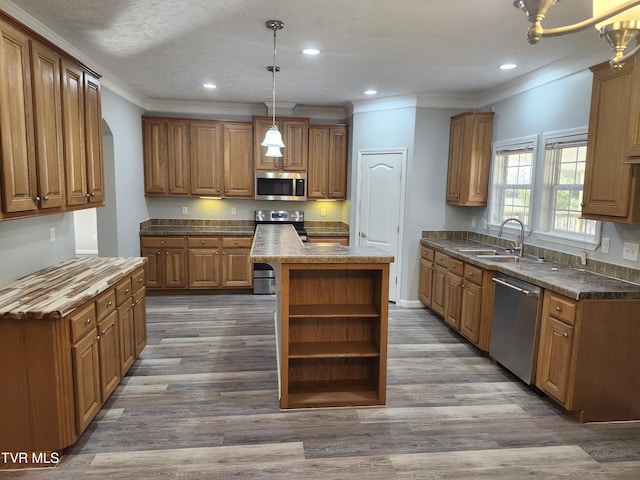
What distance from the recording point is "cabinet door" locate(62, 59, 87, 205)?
9.23 ft

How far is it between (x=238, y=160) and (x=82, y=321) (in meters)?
3.91

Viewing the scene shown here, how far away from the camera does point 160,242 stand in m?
5.61

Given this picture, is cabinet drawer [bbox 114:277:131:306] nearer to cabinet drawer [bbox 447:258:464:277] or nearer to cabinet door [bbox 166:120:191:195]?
cabinet door [bbox 166:120:191:195]

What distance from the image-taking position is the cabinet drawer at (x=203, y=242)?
5.68 meters

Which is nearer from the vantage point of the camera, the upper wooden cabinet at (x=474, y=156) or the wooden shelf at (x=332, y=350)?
the wooden shelf at (x=332, y=350)

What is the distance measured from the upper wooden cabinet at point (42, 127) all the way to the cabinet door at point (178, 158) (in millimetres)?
2483

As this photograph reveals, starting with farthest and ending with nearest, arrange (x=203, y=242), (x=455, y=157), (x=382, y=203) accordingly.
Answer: (x=203, y=242) → (x=382, y=203) → (x=455, y=157)

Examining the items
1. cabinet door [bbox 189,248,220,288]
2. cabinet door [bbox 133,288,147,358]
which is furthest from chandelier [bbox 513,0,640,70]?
cabinet door [bbox 189,248,220,288]

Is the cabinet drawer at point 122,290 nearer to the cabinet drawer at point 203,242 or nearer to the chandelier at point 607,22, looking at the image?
the cabinet drawer at point 203,242

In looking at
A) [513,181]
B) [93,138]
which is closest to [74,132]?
[93,138]

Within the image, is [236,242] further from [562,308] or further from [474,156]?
[562,308]

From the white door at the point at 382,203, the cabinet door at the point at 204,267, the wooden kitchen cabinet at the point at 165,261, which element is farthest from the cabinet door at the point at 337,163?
the wooden kitchen cabinet at the point at 165,261

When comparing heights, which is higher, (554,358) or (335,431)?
(554,358)

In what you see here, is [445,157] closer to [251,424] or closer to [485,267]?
[485,267]
